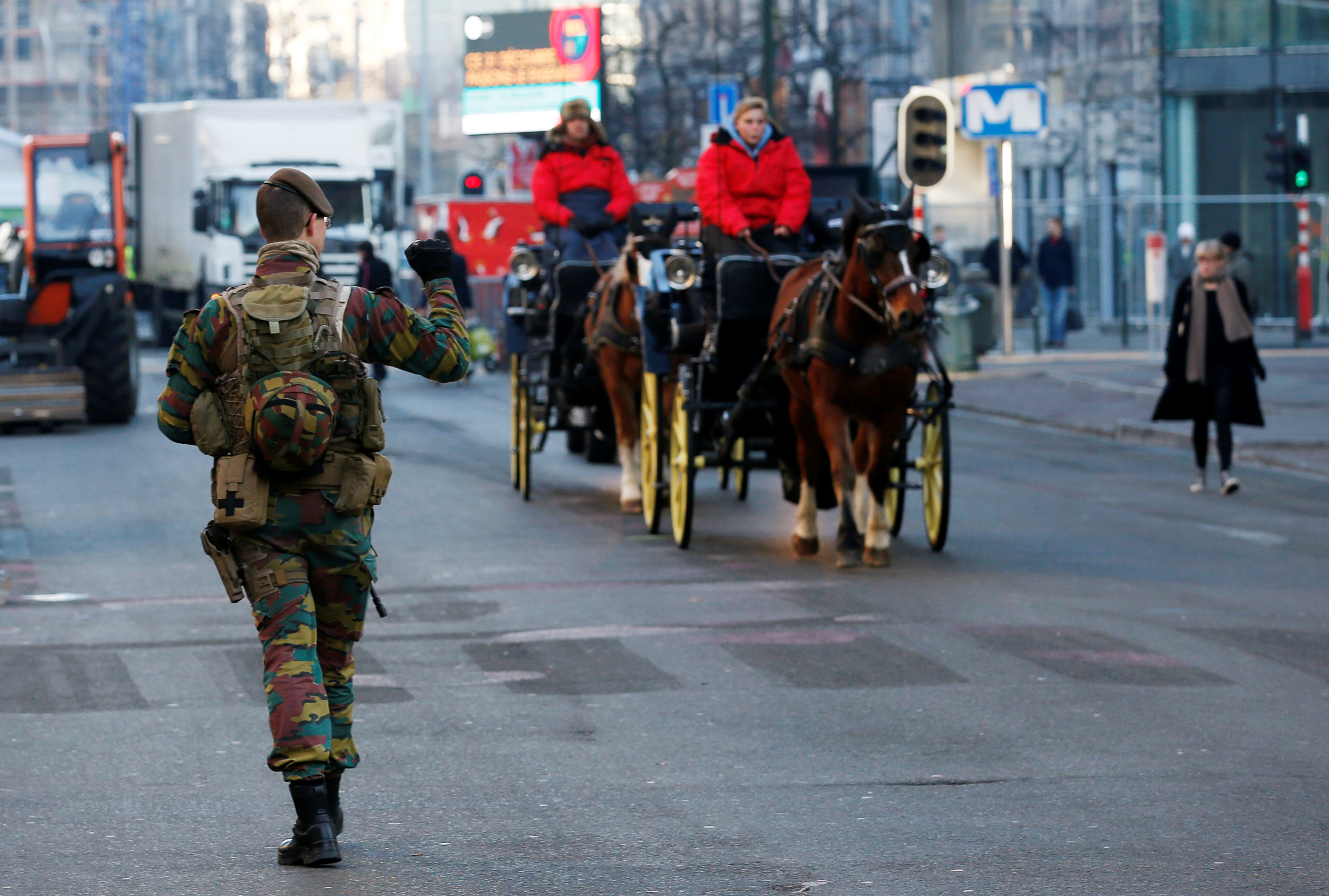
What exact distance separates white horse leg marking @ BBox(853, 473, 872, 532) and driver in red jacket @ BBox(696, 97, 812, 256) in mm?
1650

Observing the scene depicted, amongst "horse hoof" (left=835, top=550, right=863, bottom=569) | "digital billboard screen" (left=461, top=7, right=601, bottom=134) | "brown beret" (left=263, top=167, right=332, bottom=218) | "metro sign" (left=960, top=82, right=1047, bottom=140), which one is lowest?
"horse hoof" (left=835, top=550, right=863, bottom=569)

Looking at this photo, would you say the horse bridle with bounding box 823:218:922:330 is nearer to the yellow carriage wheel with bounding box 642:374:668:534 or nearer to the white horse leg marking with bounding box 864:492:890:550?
the white horse leg marking with bounding box 864:492:890:550

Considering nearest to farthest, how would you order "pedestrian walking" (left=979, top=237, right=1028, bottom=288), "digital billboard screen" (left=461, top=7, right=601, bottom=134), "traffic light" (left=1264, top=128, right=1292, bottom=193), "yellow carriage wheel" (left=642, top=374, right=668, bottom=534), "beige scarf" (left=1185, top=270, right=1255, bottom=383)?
"yellow carriage wheel" (left=642, top=374, right=668, bottom=534), "beige scarf" (left=1185, top=270, right=1255, bottom=383), "traffic light" (left=1264, top=128, right=1292, bottom=193), "pedestrian walking" (left=979, top=237, right=1028, bottom=288), "digital billboard screen" (left=461, top=7, right=601, bottom=134)

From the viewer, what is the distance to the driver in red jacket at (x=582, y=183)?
14594 mm

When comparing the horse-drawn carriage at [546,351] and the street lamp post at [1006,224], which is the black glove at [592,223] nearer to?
the horse-drawn carriage at [546,351]

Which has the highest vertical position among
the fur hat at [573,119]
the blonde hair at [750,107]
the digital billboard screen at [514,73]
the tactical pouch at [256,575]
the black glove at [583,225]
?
the digital billboard screen at [514,73]

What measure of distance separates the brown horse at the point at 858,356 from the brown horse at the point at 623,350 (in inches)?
75.6

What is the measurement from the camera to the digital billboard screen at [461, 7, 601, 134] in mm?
60375

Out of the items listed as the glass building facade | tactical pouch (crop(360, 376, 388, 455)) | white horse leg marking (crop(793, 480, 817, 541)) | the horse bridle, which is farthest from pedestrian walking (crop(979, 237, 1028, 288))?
tactical pouch (crop(360, 376, 388, 455))

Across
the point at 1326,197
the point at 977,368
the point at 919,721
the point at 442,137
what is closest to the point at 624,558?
the point at 919,721

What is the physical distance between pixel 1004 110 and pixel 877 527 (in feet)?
52.4

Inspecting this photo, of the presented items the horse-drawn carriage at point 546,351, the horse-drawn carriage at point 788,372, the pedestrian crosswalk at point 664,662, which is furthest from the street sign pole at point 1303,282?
the pedestrian crosswalk at point 664,662

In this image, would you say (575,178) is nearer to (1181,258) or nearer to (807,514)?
(807,514)

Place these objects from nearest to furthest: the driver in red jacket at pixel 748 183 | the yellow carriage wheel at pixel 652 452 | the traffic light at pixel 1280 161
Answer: the driver in red jacket at pixel 748 183, the yellow carriage wheel at pixel 652 452, the traffic light at pixel 1280 161
